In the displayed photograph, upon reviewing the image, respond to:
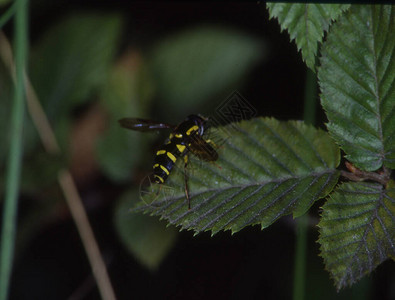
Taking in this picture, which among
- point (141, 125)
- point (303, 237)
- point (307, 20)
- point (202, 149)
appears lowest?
point (303, 237)

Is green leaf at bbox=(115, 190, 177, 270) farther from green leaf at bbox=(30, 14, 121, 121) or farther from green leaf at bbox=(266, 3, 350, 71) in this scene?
green leaf at bbox=(266, 3, 350, 71)

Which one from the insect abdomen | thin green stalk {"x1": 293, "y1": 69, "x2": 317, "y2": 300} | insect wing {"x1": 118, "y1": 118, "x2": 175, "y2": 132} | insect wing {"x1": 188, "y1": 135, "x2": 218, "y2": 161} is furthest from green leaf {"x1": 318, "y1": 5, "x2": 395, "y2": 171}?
insect wing {"x1": 118, "y1": 118, "x2": 175, "y2": 132}

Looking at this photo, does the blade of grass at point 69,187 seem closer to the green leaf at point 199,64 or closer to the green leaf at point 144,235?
the green leaf at point 144,235

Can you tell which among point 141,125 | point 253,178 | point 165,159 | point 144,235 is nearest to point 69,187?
point 144,235

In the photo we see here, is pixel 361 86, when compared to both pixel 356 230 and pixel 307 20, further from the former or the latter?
pixel 356 230

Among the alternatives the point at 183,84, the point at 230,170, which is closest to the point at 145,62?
the point at 183,84

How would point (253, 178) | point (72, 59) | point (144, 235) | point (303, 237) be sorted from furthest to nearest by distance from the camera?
point (72, 59)
point (144, 235)
point (303, 237)
point (253, 178)
